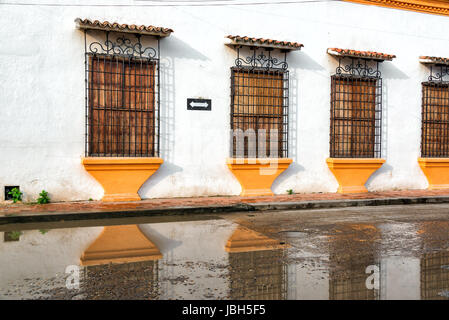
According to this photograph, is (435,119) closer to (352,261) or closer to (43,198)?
(352,261)

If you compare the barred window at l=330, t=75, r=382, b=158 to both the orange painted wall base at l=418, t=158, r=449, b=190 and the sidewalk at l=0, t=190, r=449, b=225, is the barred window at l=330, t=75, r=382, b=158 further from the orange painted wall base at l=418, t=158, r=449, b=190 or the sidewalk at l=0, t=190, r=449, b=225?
the orange painted wall base at l=418, t=158, r=449, b=190

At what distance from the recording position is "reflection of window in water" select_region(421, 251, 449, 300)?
13.5 feet

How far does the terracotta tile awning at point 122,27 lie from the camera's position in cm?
931

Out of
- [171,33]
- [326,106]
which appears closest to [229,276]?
[171,33]

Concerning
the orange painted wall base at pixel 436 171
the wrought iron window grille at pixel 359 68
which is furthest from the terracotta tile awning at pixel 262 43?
the orange painted wall base at pixel 436 171

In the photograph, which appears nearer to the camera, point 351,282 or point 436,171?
point 351,282

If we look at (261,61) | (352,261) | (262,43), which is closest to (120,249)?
(352,261)

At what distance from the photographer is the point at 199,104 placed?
10602 mm

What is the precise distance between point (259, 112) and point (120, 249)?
615 centimetres

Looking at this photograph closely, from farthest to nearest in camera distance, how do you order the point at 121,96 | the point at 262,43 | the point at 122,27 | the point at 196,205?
the point at 262,43, the point at 121,96, the point at 122,27, the point at 196,205

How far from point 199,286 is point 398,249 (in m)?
2.86

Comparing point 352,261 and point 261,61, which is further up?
point 261,61

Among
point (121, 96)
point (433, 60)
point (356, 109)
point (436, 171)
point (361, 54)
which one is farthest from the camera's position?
point (436, 171)
